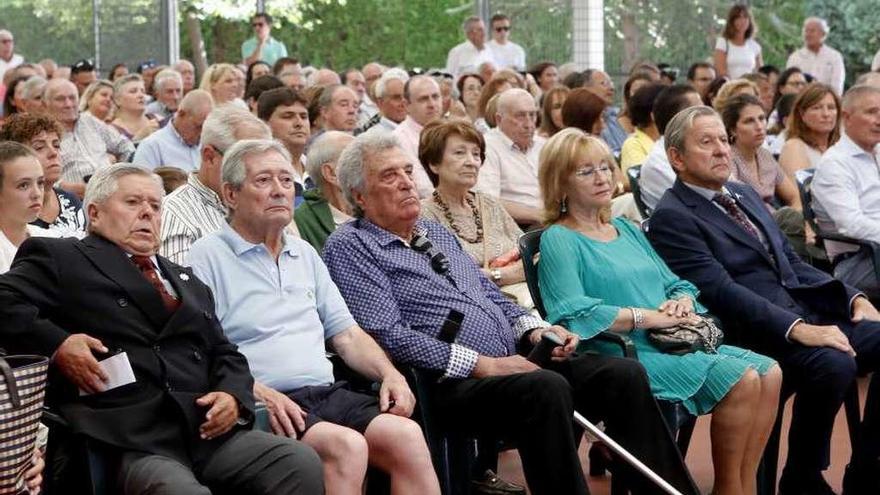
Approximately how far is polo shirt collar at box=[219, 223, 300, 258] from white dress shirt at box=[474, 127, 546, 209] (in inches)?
119

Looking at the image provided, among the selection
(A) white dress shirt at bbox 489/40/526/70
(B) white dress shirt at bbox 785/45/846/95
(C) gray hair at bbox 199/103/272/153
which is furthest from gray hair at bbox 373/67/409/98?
(B) white dress shirt at bbox 785/45/846/95

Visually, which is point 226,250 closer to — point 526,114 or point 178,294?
point 178,294

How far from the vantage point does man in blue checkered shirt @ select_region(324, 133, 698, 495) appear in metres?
4.59

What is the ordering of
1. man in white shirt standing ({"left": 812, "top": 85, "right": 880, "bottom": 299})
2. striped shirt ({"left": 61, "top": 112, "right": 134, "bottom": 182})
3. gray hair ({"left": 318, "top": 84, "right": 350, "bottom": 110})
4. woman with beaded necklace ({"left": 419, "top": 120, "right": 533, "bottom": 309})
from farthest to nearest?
gray hair ({"left": 318, "top": 84, "right": 350, "bottom": 110}) → striped shirt ({"left": 61, "top": 112, "right": 134, "bottom": 182}) → man in white shirt standing ({"left": 812, "top": 85, "right": 880, "bottom": 299}) → woman with beaded necklace ({"left": 419, "top": 120, "right": 533, "bottom": 309})

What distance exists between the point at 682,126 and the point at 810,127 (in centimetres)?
265

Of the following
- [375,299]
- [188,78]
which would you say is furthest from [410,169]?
[188,78]

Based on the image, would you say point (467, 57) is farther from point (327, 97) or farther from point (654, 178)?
point (654, 178)

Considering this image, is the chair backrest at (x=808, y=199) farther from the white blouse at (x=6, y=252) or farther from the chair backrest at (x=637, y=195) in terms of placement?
the white blouse at (x=6, y=252)

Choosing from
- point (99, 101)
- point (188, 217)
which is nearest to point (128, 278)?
point (188, 217)

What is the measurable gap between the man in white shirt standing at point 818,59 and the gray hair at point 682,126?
10.1 metres

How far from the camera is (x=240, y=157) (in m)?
4.72

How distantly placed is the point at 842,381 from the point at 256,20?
12722 millimetres

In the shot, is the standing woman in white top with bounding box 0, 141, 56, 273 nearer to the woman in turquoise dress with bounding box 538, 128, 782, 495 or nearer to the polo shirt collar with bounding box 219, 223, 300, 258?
the polo shirt collar with bounding box 219, 223, 300, 258

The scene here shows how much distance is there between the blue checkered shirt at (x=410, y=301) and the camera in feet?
15.6
